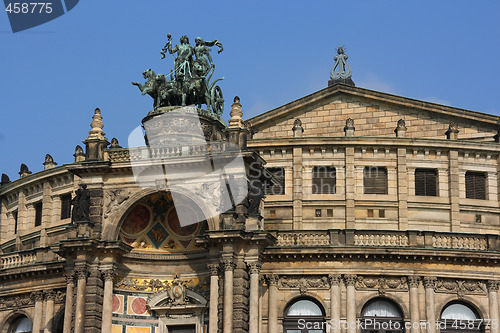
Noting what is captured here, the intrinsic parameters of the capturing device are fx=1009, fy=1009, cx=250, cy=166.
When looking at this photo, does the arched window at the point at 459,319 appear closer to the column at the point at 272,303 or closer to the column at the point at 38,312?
the column at the point at 272,303

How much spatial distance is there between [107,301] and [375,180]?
18741 millimetres

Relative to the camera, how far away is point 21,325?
61.0 metres

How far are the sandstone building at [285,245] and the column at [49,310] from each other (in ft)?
0.19

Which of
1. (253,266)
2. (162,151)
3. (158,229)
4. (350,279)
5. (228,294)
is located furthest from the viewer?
(158,229)

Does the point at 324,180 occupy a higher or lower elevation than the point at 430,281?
higher

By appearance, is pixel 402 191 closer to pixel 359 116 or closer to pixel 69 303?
pixel 359 116

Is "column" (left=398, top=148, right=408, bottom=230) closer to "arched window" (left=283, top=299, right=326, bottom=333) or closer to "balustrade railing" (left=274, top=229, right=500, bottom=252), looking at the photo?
"balustrade railing" (left=274, top=229, right=500, bottom=252)

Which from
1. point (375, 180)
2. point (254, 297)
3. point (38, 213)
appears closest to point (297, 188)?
point (375, 180)

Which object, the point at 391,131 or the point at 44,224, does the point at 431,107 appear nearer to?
the point at 391,131

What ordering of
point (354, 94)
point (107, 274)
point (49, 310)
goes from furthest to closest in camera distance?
point (354, 94) → point (49, 310) → point (107, 274)

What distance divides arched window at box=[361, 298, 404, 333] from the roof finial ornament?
872 inches

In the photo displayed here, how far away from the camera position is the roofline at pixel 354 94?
64875 millimetres

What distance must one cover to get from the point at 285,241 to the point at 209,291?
5.13m

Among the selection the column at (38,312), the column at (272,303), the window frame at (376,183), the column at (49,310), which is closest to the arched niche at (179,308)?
the column at (272,303)
